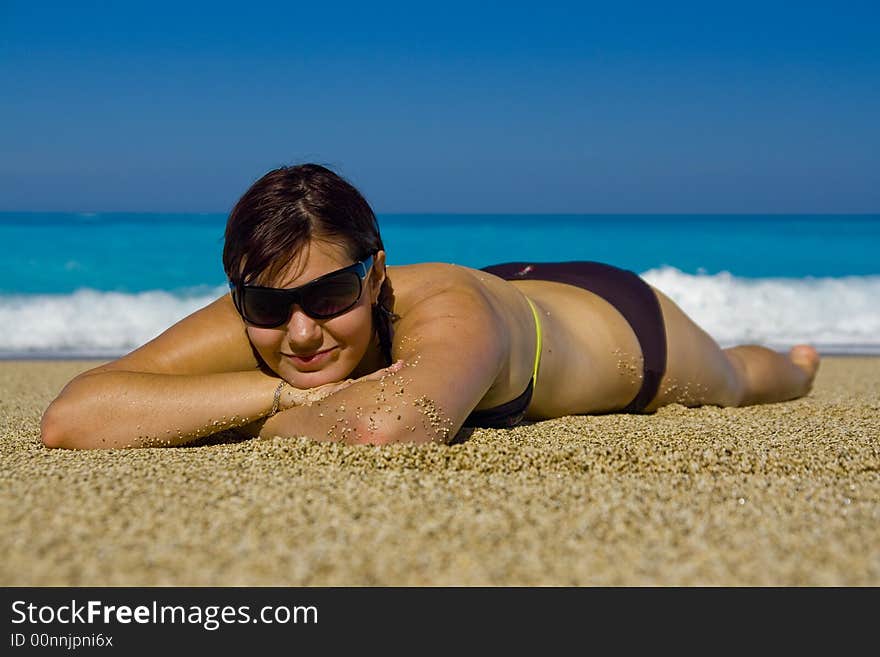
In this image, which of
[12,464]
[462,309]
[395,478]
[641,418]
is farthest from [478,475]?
[641,418]

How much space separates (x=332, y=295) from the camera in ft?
9.53

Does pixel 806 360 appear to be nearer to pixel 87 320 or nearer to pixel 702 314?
pixel 702 314

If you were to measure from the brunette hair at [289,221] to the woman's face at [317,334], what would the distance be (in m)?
0.04

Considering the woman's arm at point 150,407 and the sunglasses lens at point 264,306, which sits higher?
the sunglasses lens at point 264,306

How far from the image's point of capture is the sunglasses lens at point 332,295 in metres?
2.88

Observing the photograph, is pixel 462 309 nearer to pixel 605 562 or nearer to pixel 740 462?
pixel 740 462

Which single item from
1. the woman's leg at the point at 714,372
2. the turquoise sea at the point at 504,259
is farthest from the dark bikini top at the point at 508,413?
the turquoise sea at the point at 504,259

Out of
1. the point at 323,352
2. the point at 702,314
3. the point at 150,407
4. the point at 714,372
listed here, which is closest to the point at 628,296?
the point at 714,372

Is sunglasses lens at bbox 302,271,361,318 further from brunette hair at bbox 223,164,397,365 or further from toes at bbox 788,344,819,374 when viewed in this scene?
toes at bbox 788,344,819,374

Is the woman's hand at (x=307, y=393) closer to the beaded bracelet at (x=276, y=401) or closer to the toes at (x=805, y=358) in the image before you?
the beaded bracelet at (x=276, y=401)

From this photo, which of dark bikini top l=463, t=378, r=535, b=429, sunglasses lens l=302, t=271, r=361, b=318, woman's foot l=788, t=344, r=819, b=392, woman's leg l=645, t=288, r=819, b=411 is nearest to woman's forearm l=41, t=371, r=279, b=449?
sunglasses lens l=302, t=271, r=361, b=318

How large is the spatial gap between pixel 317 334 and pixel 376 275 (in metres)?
0.32

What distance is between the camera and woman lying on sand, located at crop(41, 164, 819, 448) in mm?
2777
